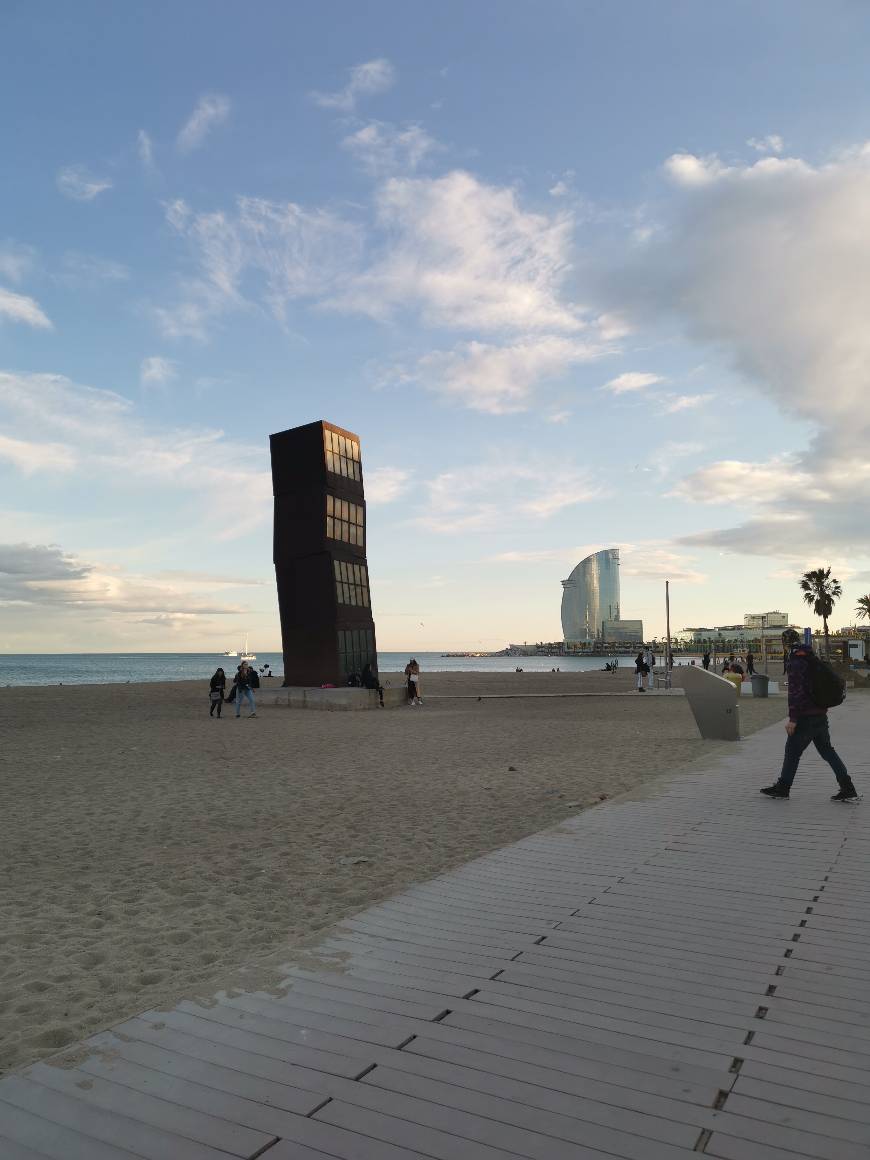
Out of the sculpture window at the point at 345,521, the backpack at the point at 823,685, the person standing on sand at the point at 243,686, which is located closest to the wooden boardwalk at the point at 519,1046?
the backpack at the point at 823,685

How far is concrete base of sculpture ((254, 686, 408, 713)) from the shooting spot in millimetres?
27359

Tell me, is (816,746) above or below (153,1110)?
above

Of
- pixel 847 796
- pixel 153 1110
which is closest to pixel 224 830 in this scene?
pixel 153 1110

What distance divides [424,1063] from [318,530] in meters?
26.0

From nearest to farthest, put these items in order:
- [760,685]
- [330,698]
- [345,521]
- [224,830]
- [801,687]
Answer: [801,687] → [224,830] → [330,698] → [760,685] → [345,521]

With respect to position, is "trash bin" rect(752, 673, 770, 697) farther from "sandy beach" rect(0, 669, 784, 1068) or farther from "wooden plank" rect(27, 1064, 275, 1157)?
"wooden plank" rect(27, 1064, 275, 1157)

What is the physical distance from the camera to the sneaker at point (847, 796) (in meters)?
8.52

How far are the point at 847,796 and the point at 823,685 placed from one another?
1377mm

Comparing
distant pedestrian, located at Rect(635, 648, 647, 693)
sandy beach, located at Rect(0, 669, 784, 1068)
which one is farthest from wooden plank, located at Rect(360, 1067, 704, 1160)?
distant pedestrian, located at Rect(635, 648, 647, 693)

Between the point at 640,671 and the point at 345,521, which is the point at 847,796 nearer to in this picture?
the point at 345,521

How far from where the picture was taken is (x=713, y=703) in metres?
15.6

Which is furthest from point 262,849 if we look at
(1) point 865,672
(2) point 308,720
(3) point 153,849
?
(1) point 865,672

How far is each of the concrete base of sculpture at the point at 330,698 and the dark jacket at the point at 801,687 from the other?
19.8m

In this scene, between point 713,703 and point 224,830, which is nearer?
point 224,830
